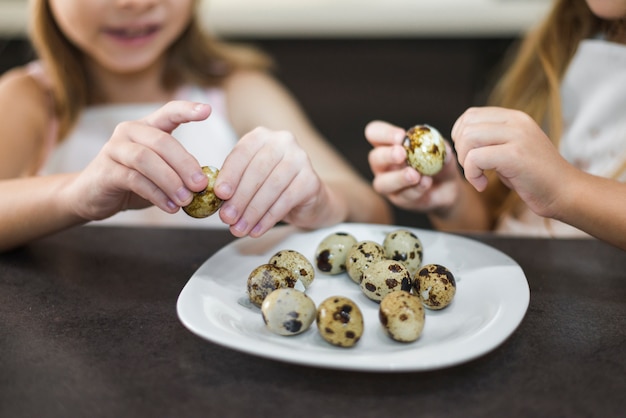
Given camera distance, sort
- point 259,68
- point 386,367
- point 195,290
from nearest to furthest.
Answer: point 386,367
point 195,290
point 259,68

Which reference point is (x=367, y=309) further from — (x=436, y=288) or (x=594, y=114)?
(x=594, y=114)

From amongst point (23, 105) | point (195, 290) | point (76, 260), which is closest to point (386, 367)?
point (195, 290)

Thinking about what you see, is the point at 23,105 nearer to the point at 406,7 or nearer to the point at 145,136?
the point at 145,136

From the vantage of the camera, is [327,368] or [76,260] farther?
[76,260]

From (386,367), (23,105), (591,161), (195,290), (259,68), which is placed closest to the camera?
(386,367)

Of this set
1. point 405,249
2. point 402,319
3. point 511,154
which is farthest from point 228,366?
point 511,154
